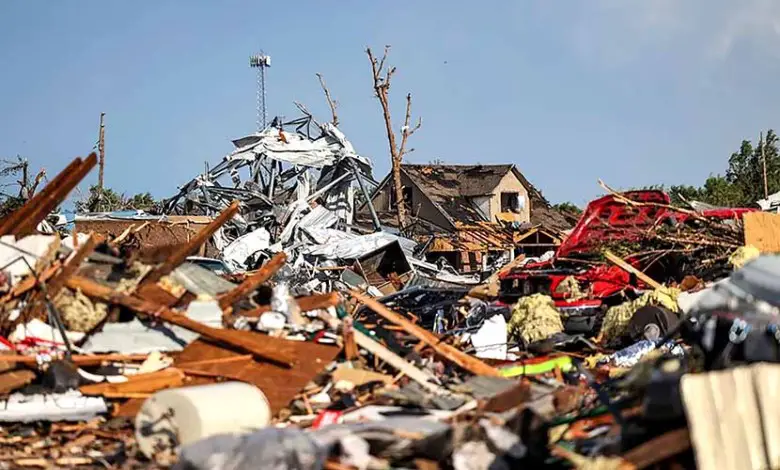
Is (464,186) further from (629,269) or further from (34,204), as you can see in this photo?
(34,204)

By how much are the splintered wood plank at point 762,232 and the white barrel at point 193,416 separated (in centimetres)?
829

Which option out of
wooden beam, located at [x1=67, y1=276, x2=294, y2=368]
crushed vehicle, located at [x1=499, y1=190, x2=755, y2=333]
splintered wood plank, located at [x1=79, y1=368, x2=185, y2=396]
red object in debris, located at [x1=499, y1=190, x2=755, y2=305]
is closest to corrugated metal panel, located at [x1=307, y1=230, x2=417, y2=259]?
red object in debris, located at [x1=499, y1=190, x2=755, y2=305]

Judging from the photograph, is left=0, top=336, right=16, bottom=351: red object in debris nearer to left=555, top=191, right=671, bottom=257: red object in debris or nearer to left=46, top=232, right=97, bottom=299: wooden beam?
left=46, top=232, right=97, bottom=299: wooden beam

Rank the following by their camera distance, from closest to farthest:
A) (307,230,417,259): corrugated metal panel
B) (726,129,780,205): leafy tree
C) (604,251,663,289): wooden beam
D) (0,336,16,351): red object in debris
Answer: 1. (0,336,16,351): red object in debris
2. (604,251,663,289): wooden beam
3. (307,230,417,259): corrugated metal panel
4. (726,129,780,205): leafy tree

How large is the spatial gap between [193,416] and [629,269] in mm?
7830

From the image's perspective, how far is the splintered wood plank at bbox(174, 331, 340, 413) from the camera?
7.15 metres

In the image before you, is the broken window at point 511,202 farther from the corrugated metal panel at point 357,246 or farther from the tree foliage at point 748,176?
the corrugated metal panel at point 357,246

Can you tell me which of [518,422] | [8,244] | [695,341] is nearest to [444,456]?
[518,422]

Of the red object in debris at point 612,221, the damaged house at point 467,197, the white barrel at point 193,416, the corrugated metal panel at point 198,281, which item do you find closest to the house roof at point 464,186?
the damaged house at point 467,197

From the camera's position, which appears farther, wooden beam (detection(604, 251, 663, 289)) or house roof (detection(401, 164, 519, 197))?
house roof (detection(401, 164, 519, 197))

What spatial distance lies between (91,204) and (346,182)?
12.7m

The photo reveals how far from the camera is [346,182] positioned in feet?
81.8

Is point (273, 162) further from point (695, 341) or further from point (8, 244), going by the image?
point (695, 341)

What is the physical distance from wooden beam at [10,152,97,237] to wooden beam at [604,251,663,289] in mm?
7075
